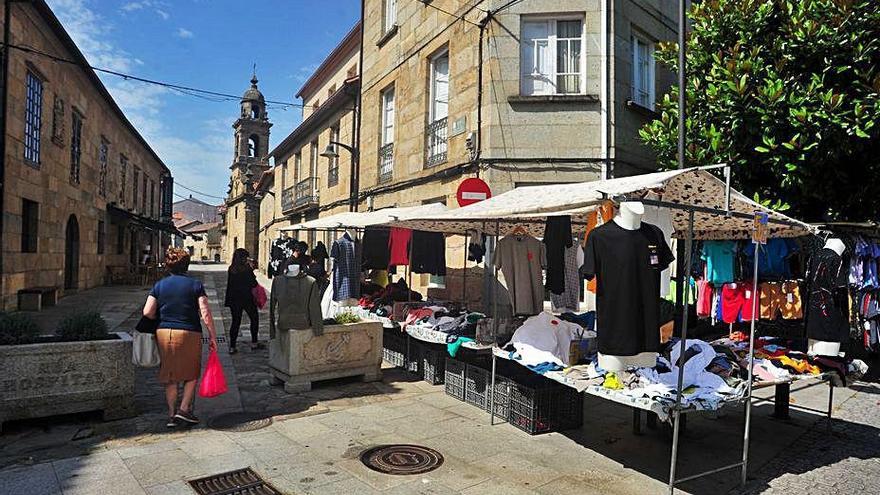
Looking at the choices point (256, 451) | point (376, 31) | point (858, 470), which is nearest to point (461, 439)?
point (256, 451)

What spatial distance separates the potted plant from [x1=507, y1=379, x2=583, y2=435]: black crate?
4.12m

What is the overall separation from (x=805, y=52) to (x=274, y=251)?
14509 mm

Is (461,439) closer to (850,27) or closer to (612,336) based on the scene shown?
(612,336)

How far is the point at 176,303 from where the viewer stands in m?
5.44

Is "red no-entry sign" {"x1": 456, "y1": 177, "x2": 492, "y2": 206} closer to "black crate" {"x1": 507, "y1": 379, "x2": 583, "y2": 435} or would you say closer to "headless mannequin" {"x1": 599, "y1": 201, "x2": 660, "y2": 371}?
"black crate" {"x1": 507, "y1": 379, "x2": 583, "y2": 435}

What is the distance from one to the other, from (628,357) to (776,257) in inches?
174

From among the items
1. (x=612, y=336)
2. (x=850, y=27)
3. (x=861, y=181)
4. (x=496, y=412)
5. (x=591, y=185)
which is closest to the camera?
(x=612, y=336)

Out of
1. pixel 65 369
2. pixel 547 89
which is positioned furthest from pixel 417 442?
pixel 547 89

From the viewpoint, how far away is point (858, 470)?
16.1ft

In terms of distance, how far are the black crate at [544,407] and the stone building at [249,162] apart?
39.9m

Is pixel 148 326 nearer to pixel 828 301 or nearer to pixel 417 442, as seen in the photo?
pixel 417 442

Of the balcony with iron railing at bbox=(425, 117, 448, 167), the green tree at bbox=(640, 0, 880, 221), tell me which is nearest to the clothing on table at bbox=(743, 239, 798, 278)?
the green tree at bbox=(640, 0, 880, 221)

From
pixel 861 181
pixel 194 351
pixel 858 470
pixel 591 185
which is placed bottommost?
pixel 858 470

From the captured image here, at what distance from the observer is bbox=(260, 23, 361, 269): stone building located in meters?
19.5
